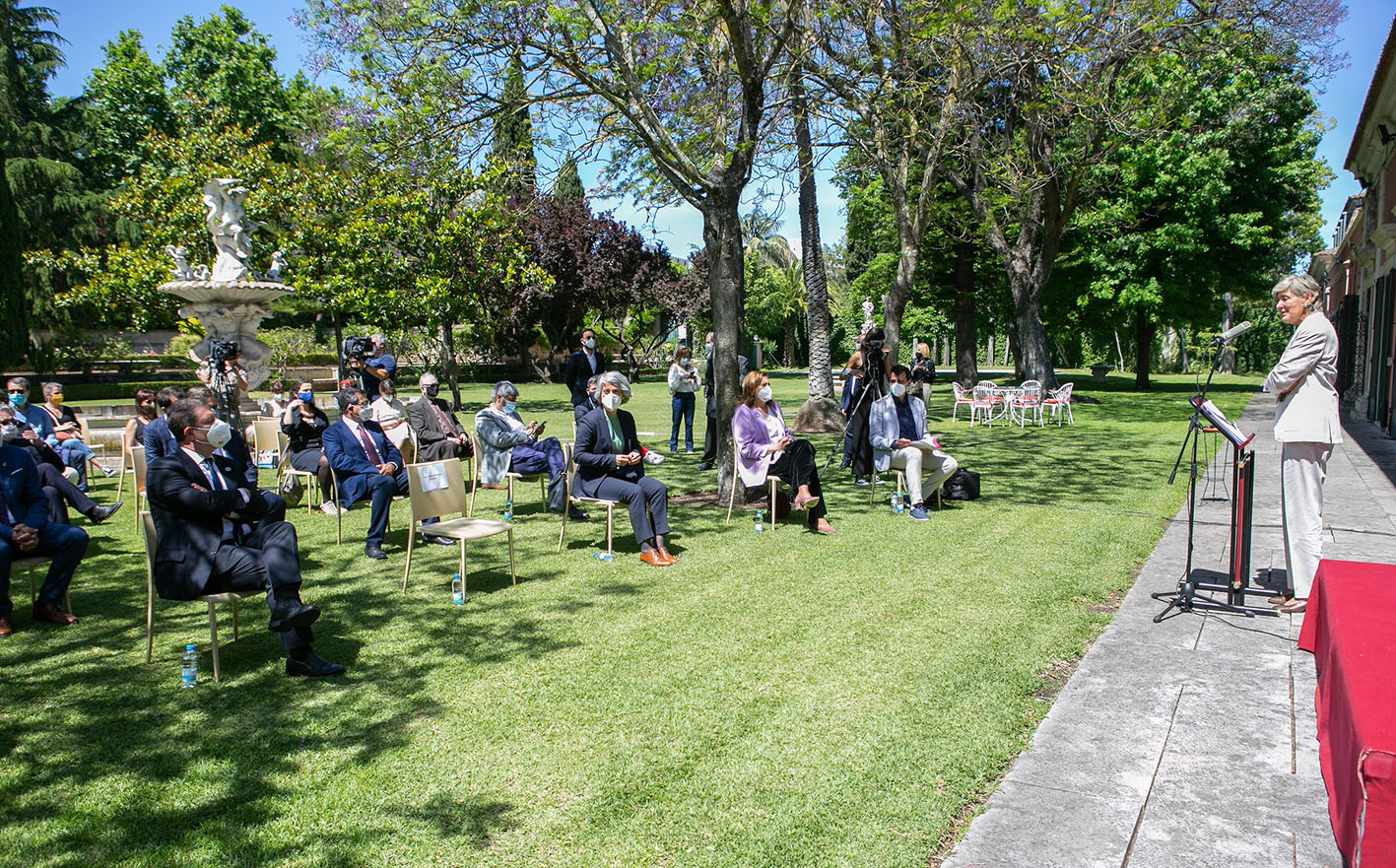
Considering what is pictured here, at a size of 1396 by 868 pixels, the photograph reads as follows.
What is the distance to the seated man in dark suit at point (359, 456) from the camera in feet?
25.7

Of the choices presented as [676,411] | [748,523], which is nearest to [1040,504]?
[748,523]

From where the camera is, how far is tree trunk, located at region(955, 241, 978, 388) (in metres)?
28.3

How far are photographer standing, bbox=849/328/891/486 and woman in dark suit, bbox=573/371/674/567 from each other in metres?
3.73

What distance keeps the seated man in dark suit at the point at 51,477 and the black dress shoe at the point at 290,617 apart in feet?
11.0

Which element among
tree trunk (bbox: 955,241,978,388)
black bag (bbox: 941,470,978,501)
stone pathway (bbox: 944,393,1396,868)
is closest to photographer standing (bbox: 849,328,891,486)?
black bag (bbox: 941,470,978,501)

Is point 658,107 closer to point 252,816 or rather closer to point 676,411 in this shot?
point 676,411

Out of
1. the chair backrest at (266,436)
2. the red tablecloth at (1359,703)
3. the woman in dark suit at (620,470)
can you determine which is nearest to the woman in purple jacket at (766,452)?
the woman in dark suit at (620,470)

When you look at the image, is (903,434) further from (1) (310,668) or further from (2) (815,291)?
(2) (815,291)

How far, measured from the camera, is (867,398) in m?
10.9

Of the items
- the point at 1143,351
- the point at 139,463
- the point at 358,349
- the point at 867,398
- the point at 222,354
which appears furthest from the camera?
the point at 1143,351

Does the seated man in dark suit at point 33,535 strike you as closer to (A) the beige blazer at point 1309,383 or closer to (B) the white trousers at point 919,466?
(B) the white trousers at point 919,466

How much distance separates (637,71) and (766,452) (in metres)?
3.93

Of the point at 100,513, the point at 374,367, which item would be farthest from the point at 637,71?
the point at 100,513

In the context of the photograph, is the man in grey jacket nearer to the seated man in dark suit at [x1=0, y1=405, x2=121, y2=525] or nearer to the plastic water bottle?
the seated man in dark suit at [x1=0, y1=405, x2=121, y2=525]
